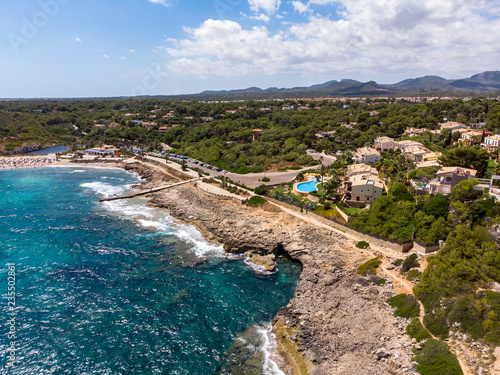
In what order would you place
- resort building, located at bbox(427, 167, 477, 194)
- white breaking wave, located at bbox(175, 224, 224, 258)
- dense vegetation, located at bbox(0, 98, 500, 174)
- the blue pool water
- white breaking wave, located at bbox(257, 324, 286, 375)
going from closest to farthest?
1. white breaking wave, located at bbox(257, 324, 286, 375)
2. resort building, located at bbox(427, 167, 477, 194)
3. white breaking wave, located at bbox(175, 224, 224, 258)
4. dense vegetation, located at bbox(0, 98, 500, 174)
5. the blue pool water

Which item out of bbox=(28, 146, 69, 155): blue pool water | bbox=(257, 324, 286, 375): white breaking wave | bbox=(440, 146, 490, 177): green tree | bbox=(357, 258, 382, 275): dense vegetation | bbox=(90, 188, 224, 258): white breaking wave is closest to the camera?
bbox=(257, 324, 286, 375): white breaking wave

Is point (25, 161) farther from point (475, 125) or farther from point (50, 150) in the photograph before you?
point (475, 125)

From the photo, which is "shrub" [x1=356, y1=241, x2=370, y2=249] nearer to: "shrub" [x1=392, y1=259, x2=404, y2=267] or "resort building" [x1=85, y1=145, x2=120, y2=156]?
"shrub" [x1=392, y1=259, x2=404, y2=267]

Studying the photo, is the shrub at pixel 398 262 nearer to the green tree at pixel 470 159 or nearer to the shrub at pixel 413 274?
the shrub at pixel 413 274

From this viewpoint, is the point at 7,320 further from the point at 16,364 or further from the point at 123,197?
the point at 123,197

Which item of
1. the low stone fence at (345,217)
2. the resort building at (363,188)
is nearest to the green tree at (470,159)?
the resort building at (363,188)

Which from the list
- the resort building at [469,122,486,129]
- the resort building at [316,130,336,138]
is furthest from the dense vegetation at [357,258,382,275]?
the resort building at [469,122,486,129]
